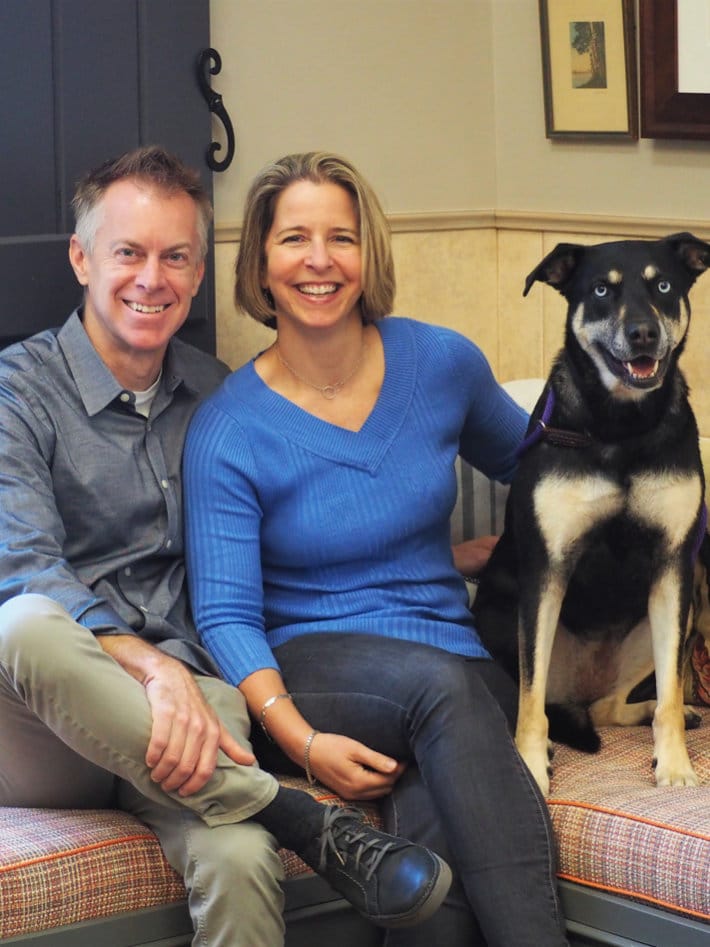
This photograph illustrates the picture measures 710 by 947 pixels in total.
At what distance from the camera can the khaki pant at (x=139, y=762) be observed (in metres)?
1.71

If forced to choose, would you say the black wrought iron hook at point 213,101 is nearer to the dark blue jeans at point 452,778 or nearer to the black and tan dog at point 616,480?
the black and tan dog at point 616,480

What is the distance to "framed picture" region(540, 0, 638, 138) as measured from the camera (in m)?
2.97

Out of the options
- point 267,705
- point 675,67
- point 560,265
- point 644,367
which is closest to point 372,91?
point 675,67

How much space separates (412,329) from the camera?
7.61 feet

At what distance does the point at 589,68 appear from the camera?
3.06 m

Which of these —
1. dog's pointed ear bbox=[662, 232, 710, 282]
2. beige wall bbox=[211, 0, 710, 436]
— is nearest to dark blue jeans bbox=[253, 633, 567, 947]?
dog's pointed ear bbox=[662, 232, 710, 282]

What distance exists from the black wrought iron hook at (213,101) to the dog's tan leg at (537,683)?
1.21 meters

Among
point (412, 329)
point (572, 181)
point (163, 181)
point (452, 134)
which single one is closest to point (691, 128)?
point (572, 181)

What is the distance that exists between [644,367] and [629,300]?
11 centimetres

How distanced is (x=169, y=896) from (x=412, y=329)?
1.03 m

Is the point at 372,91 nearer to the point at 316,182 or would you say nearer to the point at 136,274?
the point at 316,182

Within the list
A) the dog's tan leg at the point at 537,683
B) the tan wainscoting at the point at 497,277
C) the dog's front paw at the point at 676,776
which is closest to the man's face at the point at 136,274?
the dog's tan leg at the point at 537,683

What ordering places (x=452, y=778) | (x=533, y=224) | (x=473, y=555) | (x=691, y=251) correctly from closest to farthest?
1. (x=452, y=778)
2. (x=691, y=251)
3. (x=473, y=555)
4. (x=533, y=224)

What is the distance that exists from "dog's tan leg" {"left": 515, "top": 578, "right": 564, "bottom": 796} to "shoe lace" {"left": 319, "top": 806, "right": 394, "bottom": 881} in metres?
0.37
